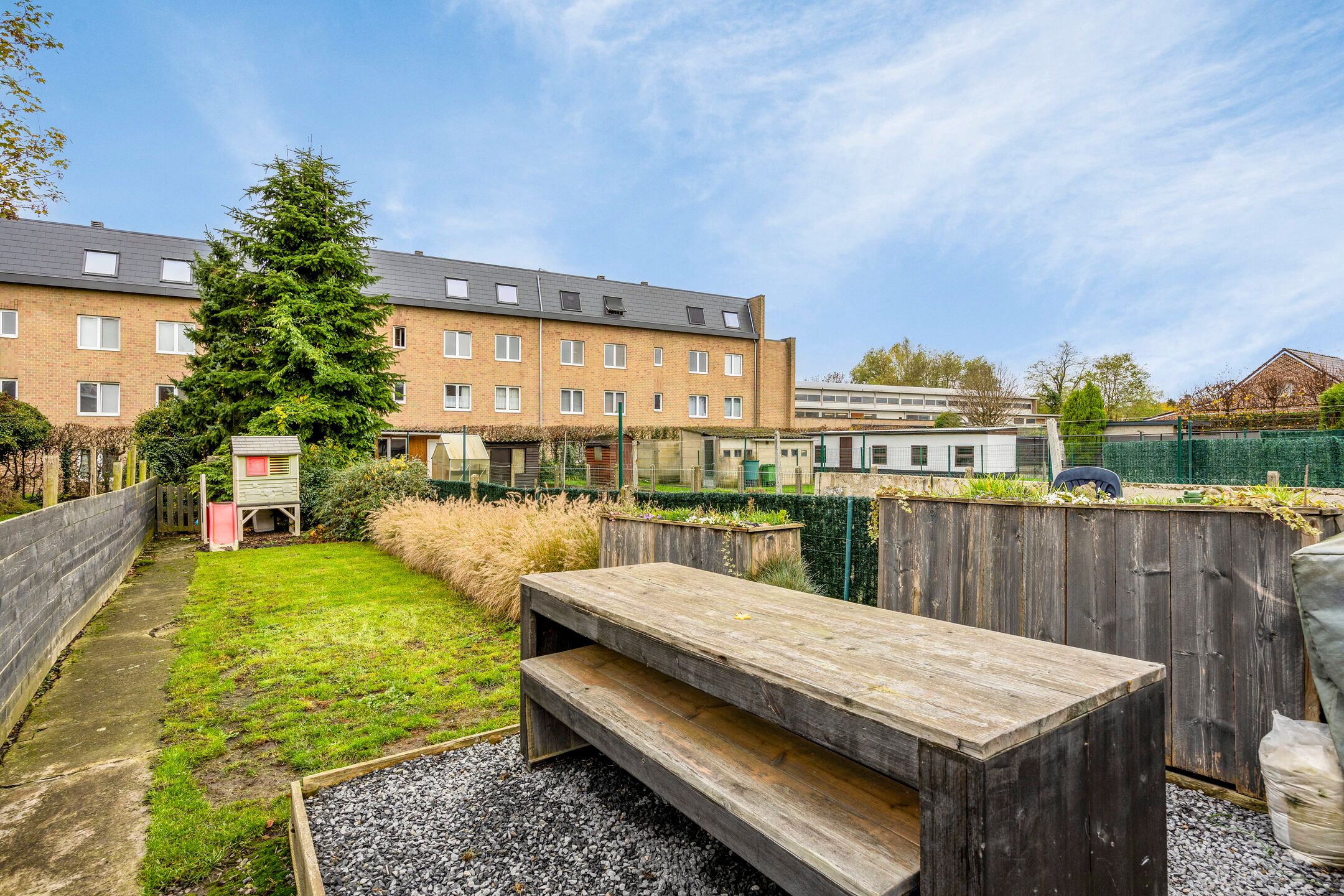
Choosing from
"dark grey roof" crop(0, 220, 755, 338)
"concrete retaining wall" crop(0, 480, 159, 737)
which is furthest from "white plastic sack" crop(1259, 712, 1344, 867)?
"dark grey roof" crop(0, 220, 755, 338)

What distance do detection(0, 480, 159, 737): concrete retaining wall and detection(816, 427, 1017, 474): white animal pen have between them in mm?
18006

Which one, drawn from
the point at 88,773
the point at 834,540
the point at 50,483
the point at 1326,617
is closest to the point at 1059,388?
the point at 834,540

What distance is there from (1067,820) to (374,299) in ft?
59.0

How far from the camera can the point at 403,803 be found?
111 inches

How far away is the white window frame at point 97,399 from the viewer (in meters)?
22.1

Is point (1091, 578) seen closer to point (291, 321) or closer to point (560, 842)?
point (560, 842)

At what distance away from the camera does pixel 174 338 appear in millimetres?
23312

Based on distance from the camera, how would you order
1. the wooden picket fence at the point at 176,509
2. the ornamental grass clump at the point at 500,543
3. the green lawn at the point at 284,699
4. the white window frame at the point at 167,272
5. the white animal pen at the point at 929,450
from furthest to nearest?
the white window frame at the point at 167,272 → the white animal pen at the point at 929,450 → the wooden picket fence at the point at 176,509 → the ornamental grass clump at the point at 500,543 → the green lawn at the point at 284,699

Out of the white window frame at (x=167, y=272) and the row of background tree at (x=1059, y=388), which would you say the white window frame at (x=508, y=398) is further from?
the row of background tree at (x=1059, y=388)

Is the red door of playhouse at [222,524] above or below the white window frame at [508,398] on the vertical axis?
below

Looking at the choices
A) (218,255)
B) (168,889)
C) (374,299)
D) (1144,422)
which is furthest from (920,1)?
(1144,422)

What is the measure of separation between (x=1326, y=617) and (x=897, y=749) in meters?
2.00

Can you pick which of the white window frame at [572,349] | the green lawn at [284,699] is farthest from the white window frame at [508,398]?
the green lawn at [284,699]

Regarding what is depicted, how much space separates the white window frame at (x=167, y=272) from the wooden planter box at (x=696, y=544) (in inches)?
997
